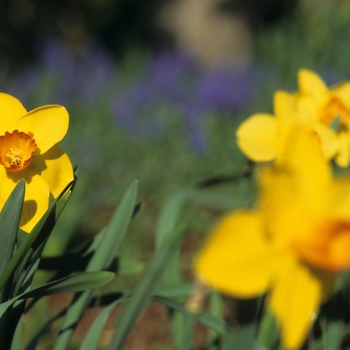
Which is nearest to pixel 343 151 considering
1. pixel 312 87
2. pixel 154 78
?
pixel 312 87

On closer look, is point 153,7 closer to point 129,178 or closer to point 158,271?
point 129,178

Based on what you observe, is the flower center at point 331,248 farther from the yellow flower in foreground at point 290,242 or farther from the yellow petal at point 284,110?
the yellow petal at point 284,110

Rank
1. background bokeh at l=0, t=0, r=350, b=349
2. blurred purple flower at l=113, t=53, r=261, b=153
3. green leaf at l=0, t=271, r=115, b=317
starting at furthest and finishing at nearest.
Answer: blurred purple flower at l=113, t=53, r=261, b=153, background bokeh at l=0, t=0, r=350, b=349, green leaf at l=0, t=271, r=115, b=317

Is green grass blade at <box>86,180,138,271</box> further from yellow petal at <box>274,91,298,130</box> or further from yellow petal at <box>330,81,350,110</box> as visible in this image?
yellow petal at <box>330,81,350,110</box>

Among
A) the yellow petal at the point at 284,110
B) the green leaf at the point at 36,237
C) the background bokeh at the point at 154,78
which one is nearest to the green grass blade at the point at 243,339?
the green leaf at the point at 36,237

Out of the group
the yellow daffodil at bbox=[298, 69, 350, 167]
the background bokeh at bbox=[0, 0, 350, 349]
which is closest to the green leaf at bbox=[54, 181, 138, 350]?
the yellow daffodil at bbox=[298, 69, 350, 167]
